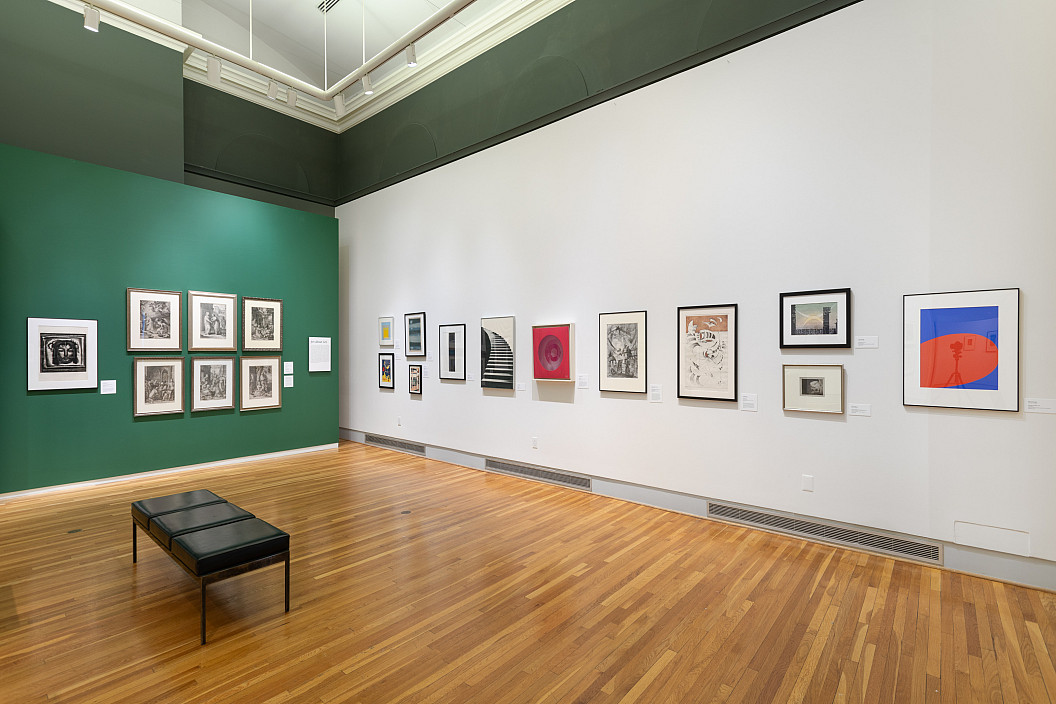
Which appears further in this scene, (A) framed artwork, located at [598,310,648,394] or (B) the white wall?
(A) framed artwork, located at [598,310,648,394]

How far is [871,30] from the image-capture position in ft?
15.1

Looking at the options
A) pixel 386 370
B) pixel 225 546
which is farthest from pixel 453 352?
pixel 225 546

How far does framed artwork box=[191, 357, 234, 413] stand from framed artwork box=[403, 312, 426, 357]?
283cm

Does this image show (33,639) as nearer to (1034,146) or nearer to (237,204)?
(237,204)

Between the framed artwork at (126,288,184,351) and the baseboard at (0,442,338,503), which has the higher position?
the framed artwork at (126,288,184,351)

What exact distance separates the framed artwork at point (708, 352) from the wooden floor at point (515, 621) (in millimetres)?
1427

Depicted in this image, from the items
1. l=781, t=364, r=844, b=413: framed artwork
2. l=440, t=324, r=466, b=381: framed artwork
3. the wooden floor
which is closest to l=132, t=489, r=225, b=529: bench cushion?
the wooden floor

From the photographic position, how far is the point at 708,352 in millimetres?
5531

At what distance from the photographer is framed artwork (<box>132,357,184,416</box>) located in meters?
7.27

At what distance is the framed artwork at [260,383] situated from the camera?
8422 millimetres

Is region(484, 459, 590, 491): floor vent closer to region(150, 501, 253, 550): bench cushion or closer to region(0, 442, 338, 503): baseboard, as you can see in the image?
region(0, 442, 338, 503): baseboard

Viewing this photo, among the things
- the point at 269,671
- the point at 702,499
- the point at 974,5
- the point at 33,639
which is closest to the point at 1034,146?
the point at 974,5

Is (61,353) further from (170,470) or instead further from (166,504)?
(166,504)

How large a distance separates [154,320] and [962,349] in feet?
31.5
